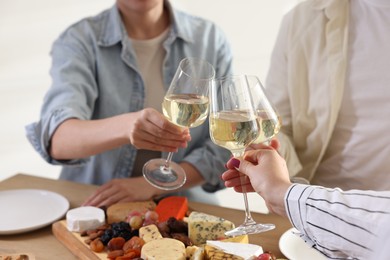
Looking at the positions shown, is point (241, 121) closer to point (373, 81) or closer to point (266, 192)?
point (266, 192)

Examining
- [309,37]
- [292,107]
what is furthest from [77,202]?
[309,37]

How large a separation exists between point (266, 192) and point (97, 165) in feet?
3.32

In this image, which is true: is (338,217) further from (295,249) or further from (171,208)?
(171,208)

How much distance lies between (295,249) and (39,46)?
2.39 metres

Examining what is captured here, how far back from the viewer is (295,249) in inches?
50.3

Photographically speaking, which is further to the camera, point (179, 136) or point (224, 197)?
point (224, 197)

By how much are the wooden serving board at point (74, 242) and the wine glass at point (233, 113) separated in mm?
399

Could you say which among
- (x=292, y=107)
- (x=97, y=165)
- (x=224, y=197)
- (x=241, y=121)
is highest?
(x=241, y=121)

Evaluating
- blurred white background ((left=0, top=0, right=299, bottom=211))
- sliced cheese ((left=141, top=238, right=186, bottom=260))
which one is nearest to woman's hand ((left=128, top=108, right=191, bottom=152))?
sliced cheese ((left=141, top=238, right=186, bottom=260))

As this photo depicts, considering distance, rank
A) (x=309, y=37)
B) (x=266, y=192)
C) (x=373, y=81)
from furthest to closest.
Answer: (x=309, y=37), (x=373, y=81), (x=266, y=192)

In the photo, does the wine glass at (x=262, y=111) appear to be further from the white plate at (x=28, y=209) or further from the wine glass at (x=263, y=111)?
the white plate at (x=28, y=209)

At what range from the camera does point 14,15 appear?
3.05 m

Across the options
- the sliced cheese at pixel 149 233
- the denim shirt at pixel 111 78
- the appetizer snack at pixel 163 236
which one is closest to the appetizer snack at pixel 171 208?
the appetizer snack at pixel 163 236

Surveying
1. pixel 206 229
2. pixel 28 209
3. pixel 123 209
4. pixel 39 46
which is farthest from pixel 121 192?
pixel 39 46
